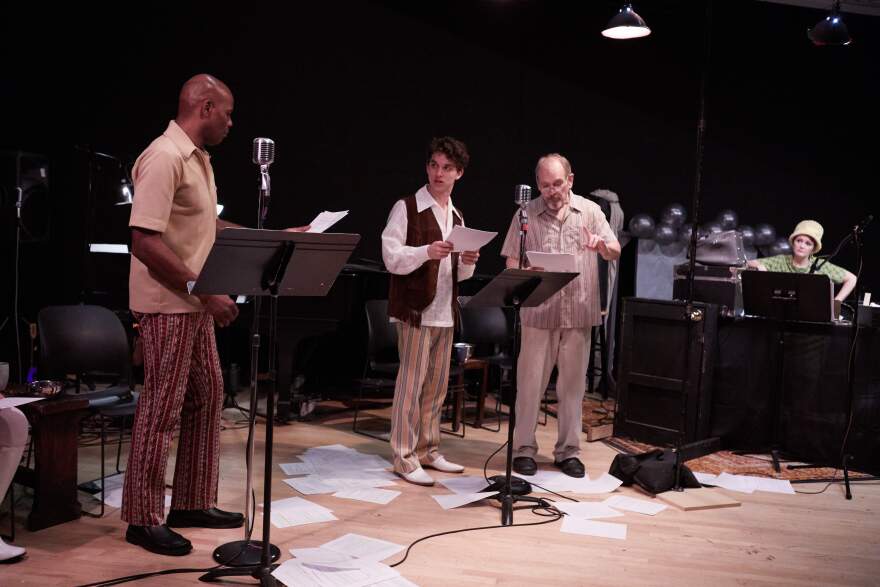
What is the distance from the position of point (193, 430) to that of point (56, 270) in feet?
17.1

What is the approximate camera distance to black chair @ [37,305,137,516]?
159 inches

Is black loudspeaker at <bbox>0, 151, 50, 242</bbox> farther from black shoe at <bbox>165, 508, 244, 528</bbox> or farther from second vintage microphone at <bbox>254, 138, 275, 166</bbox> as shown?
second vintage microphone at <bbox>254, 138, 275, 166</bbox>

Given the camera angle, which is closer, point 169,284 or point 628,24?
point 169,284

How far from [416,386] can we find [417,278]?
57cm

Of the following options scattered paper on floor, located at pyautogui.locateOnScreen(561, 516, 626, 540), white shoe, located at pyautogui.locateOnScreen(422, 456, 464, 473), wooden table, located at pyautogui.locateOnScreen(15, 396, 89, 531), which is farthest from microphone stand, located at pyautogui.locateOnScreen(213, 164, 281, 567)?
white shoe, located at pyautogui.locateOnScreen(422, 456, 464, 473)

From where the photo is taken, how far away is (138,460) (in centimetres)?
322

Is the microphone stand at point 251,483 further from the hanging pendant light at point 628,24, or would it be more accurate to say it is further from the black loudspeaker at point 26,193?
the black loudspeaker at point 26,193

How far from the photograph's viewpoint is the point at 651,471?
439 centimetres

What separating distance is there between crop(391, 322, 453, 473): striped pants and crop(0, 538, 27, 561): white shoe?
1.88 metres

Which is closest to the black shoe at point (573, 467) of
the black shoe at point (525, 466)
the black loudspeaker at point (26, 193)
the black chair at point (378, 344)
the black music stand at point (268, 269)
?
the black shoe at point (525, 466)

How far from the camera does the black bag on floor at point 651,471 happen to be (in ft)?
14.3

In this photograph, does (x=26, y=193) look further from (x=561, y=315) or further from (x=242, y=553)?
(x=242, y=553)

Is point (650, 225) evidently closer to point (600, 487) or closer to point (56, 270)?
point (600, 487)

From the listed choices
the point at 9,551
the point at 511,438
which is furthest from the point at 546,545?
the point at 9,551
